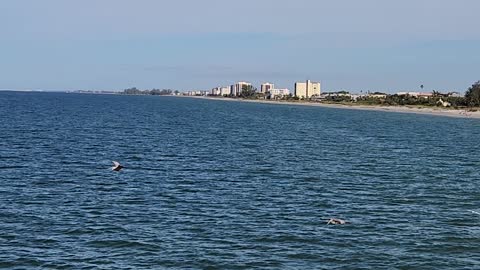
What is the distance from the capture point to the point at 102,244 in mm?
24797

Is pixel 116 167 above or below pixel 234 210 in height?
above

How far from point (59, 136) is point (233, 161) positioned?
32.3 metres

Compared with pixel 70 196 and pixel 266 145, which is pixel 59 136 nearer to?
pixel 266 145

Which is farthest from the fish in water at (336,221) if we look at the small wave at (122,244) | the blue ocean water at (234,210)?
the small wave at (122,244)

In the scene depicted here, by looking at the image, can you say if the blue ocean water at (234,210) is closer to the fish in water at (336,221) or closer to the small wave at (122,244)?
the small wave at (122,244)

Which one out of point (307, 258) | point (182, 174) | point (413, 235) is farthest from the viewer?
point (182, 174)

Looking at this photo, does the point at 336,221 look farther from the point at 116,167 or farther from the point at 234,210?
the point at 116,167

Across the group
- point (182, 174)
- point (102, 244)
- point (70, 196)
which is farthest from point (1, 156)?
point (102, 244)

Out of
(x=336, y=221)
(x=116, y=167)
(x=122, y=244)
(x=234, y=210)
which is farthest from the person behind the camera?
(x=116, y=167)

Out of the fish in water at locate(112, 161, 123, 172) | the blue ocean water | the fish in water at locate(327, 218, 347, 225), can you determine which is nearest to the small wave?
the blue ocean water

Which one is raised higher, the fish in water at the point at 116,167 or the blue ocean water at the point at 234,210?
the fish in water at the point at 116,167

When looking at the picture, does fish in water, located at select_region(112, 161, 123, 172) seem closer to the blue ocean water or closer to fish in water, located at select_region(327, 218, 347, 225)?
the blue ocean water

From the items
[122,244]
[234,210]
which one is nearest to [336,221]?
[234,210]

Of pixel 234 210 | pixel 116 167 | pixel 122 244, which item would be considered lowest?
pixel 122 244
